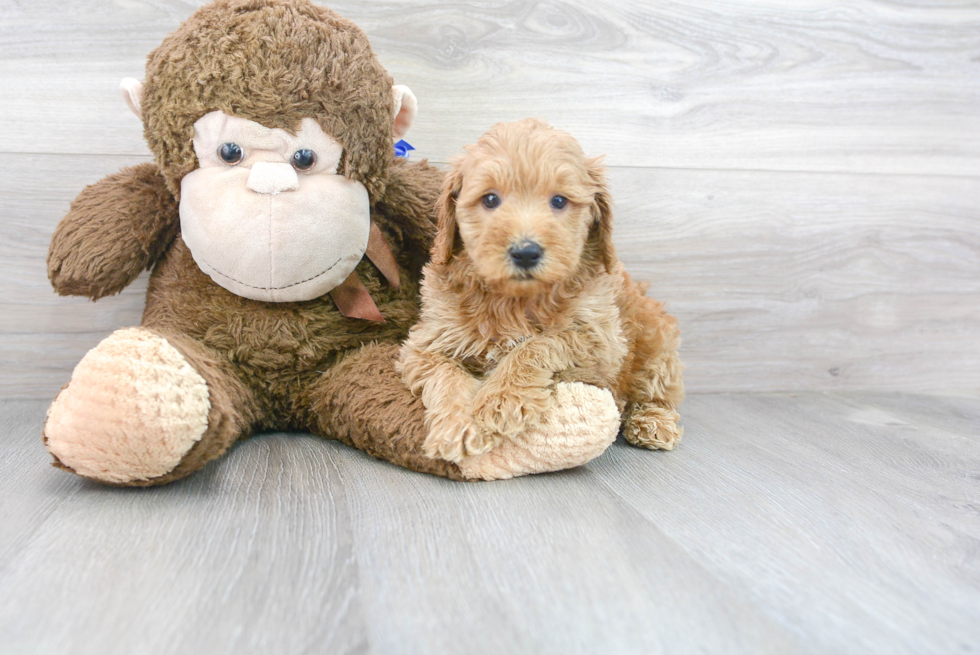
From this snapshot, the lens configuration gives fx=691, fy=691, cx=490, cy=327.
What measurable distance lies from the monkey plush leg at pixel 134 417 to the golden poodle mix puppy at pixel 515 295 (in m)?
0.38

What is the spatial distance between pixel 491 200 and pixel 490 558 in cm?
59

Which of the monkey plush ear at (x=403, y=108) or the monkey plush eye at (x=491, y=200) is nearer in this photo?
the monkey plush eye at (x=491, y=200)

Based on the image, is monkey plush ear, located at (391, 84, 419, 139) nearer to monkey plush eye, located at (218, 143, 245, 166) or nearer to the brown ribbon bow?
the brown ribbon bow

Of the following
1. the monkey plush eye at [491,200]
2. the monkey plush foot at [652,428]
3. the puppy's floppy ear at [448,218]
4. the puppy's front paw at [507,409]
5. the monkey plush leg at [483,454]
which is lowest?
the monkey plush foot at [652,428]

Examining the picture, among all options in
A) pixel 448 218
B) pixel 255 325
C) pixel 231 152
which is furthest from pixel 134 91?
pixel 448 218

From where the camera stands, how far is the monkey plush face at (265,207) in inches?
49.9

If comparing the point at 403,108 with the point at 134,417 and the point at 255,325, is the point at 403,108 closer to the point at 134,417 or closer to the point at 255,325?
the point at 255,325

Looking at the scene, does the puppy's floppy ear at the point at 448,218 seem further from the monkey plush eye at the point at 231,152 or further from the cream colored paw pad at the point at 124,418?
the cream colored paw pad at the point at 124,418

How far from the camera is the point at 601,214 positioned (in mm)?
1293

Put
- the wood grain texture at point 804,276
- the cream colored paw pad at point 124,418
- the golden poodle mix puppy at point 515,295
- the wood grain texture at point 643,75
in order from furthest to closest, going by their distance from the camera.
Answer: the wood grain texture at point 804,276 → the wood grain texture at point 643,75 → the golden poodle mix puppy at point 515,295 → the cream colored paw pad at point 124,418

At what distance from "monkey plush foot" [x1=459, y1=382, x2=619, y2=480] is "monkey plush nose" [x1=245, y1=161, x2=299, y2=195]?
0.60 meters

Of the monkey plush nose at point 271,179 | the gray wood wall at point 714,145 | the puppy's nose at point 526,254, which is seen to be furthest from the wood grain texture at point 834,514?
the monkey plush nose at point 271,179

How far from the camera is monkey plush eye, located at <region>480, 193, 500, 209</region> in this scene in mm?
Answer: 1200

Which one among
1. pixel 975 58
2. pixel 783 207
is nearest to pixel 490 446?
pixel 783 207
